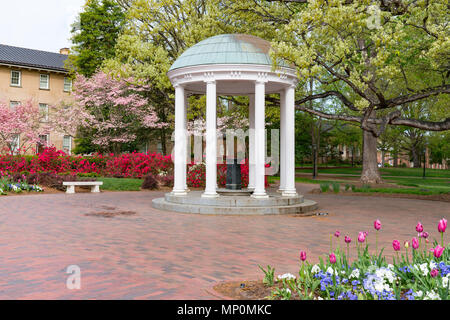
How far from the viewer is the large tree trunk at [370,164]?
91.1ft

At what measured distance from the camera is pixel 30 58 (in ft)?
140

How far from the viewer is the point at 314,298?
13.8ft

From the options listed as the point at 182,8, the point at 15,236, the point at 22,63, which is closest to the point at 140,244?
the point at 15,236

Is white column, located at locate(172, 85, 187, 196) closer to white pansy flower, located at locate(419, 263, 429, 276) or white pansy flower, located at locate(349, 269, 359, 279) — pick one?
white pansy flower, located at locate(349, 269, 359, 279)

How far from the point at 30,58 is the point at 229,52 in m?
36.6

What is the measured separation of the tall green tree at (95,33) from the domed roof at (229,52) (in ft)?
79.1

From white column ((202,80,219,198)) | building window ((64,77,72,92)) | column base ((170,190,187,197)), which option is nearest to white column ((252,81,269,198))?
white column ((202,80,219,198))

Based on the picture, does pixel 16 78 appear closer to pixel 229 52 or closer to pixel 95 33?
pixel 95 33

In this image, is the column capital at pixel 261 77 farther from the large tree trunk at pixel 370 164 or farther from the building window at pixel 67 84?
the building window at pixel 67 84

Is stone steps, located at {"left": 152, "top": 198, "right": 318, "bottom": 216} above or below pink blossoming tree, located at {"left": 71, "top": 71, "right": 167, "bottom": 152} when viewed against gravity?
below

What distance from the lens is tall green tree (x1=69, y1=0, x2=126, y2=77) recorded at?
36.2 meters

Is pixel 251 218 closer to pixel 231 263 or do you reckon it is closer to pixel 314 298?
pixel 231 263

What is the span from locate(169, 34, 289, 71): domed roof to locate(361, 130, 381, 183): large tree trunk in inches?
657

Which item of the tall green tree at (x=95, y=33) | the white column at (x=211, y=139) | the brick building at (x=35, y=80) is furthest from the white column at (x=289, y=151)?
the brick building at (x=35, y=80)
